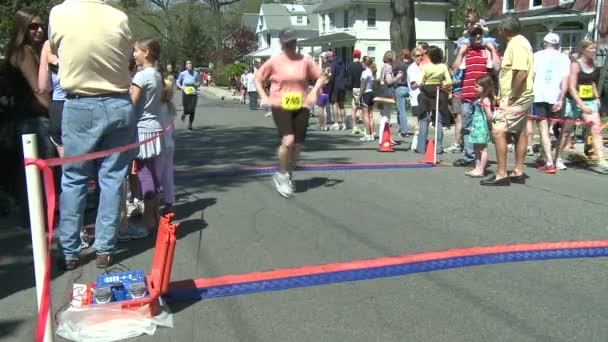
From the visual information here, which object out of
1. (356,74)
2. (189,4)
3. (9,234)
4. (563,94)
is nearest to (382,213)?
(9,234)

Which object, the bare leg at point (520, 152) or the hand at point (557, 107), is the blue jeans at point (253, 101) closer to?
the hand at point (557, 107)

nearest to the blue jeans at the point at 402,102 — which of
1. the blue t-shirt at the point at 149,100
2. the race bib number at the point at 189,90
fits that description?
the race bib number at the point at 189,90

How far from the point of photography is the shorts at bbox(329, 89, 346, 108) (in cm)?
1570

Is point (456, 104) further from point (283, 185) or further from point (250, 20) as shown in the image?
point (250, 20)

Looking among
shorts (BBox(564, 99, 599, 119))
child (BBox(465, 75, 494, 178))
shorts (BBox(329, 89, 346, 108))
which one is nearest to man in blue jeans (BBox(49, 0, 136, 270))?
child (BBox(465, 75, 494, 178))

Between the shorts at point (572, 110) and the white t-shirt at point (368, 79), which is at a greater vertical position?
the white t-shirt at point (368, 79)

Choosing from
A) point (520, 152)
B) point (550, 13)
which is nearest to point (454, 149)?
point (520, 152)

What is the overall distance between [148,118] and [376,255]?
7.49 feet

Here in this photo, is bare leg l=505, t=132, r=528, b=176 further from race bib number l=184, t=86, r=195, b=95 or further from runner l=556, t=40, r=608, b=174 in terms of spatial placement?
race bib number l=184, t=86, r=195, b=95

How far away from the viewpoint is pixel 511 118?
310 inches

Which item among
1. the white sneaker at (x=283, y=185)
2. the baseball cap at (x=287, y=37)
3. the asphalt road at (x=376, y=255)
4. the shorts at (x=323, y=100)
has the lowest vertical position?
the asphalt road at (x=376, y=255)

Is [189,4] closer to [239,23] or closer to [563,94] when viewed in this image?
[239,23]

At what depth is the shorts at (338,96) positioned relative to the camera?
15.7m

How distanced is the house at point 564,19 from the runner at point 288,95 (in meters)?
24.8
